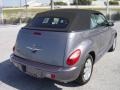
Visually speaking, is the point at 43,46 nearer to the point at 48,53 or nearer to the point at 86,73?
the point at 48,53

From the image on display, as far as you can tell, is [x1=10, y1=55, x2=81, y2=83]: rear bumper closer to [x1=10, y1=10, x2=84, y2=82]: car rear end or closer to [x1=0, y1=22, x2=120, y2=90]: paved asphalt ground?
[x1=10, y1=10, x2=84, y2=82]: car rear end

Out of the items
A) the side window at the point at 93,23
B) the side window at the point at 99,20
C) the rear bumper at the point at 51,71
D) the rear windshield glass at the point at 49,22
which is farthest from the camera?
the side window at the point at 99,20

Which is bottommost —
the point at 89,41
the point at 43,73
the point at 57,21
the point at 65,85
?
the point at 65,85

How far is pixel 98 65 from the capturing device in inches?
264

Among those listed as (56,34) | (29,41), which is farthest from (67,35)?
(29,41)

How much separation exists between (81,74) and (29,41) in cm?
133

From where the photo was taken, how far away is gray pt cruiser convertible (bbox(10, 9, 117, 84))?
15.3 feet

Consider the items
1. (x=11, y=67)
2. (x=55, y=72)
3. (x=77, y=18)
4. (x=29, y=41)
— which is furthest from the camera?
(x=11, y=67)

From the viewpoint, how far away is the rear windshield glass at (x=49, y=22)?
5.33m

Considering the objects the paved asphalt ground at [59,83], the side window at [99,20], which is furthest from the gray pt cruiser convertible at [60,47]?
the side window at [99,20]

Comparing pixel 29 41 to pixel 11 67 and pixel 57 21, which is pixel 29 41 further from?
pixel 11 67

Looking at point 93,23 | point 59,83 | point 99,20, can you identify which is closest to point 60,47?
point 59,83

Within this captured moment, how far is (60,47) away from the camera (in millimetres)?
4652

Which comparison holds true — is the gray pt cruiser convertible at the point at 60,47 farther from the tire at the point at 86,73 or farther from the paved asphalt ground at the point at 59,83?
the paved asphalt ground at the point at 59,83
